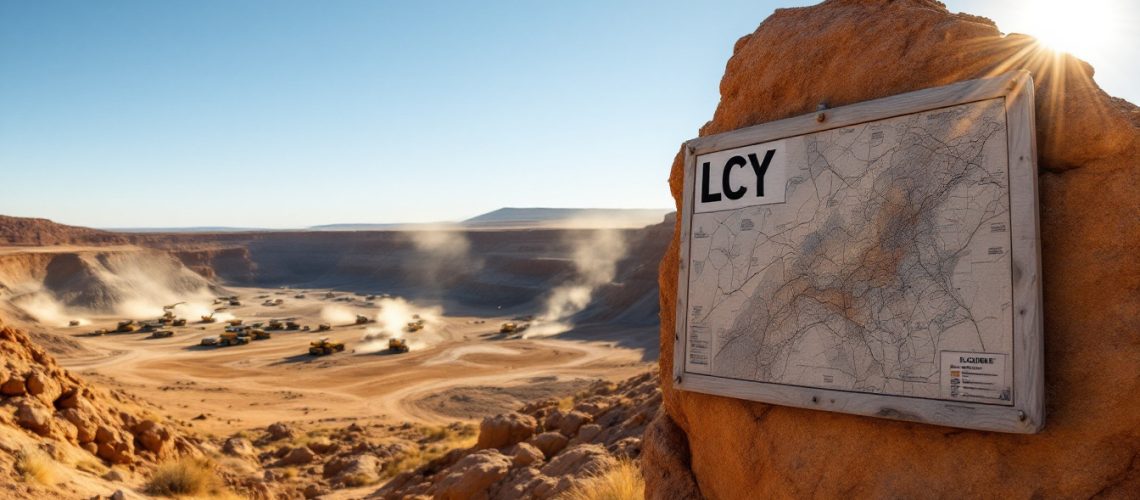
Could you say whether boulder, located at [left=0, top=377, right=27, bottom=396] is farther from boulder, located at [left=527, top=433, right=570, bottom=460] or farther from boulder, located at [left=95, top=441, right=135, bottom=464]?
boulder, located at [left=527, top=433, right=570, bottom=460]

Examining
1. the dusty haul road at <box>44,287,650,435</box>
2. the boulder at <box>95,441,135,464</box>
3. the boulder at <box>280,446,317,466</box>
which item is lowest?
the dusty haul road at <box>44,287,650,435</box>

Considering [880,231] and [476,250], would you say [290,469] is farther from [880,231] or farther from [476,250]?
[476,250]

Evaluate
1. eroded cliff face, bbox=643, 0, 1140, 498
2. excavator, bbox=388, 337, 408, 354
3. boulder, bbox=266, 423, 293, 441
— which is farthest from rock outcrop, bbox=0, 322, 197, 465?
excavator, bbox=388, 337, 408, 354

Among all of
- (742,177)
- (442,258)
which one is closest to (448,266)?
(442,258)

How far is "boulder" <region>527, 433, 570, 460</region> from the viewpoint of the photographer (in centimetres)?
943

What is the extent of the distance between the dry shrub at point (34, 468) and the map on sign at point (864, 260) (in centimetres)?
620

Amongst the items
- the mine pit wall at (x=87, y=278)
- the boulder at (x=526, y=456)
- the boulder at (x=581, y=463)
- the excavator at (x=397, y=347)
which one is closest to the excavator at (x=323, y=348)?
the excavator at (x=397, y=347)

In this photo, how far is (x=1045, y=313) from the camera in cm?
267

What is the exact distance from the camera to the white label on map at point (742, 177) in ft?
11.2

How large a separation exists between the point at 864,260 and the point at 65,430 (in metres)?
9.45

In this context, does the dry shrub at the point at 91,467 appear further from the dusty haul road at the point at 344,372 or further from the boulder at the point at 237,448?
the dusty haul road at the point at 344,372

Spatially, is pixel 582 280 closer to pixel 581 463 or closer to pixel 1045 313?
pixel 581 463

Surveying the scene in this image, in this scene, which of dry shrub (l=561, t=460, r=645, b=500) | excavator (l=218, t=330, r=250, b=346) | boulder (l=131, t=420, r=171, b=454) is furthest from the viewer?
excavator (l=218, t=330, r=250, b=346)

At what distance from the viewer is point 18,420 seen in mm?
7887
